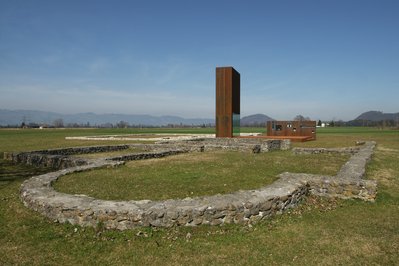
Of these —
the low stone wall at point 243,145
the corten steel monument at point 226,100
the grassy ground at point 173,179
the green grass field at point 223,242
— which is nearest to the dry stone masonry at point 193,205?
the green grass field at point 223,242

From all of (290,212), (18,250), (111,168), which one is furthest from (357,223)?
(111,168)

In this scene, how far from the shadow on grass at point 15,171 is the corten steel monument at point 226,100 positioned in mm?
18368

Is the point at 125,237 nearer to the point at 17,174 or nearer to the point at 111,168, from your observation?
the point at 111,168

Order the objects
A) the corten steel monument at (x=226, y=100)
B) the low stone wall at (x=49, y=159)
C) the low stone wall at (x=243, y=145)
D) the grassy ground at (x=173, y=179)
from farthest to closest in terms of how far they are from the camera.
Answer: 1. the corten steel monument at (x=226, y=100)
2. the low stone wall at (x=243, y=145)
3. the low stone wall at (x=49, y=159)
4. the grassy ground at (x=173, y=179)

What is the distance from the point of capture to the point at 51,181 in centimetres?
1146

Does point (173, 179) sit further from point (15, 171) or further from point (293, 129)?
point (293, 129)

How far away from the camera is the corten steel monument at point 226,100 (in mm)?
31375

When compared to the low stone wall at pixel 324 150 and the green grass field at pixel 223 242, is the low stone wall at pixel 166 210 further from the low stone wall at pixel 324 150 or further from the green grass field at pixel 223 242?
the low stone wall at pixel 324 150

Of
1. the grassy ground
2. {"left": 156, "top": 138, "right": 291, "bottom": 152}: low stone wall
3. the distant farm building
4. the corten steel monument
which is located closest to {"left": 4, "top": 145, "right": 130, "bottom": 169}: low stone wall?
the grassy ground

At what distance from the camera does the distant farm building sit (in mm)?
41875

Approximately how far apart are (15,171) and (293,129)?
113 feet

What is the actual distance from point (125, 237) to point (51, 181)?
5.80 metres

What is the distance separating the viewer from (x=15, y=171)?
16.7 metres

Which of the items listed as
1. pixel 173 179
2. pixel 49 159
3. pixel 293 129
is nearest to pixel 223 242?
pixel 173 179
